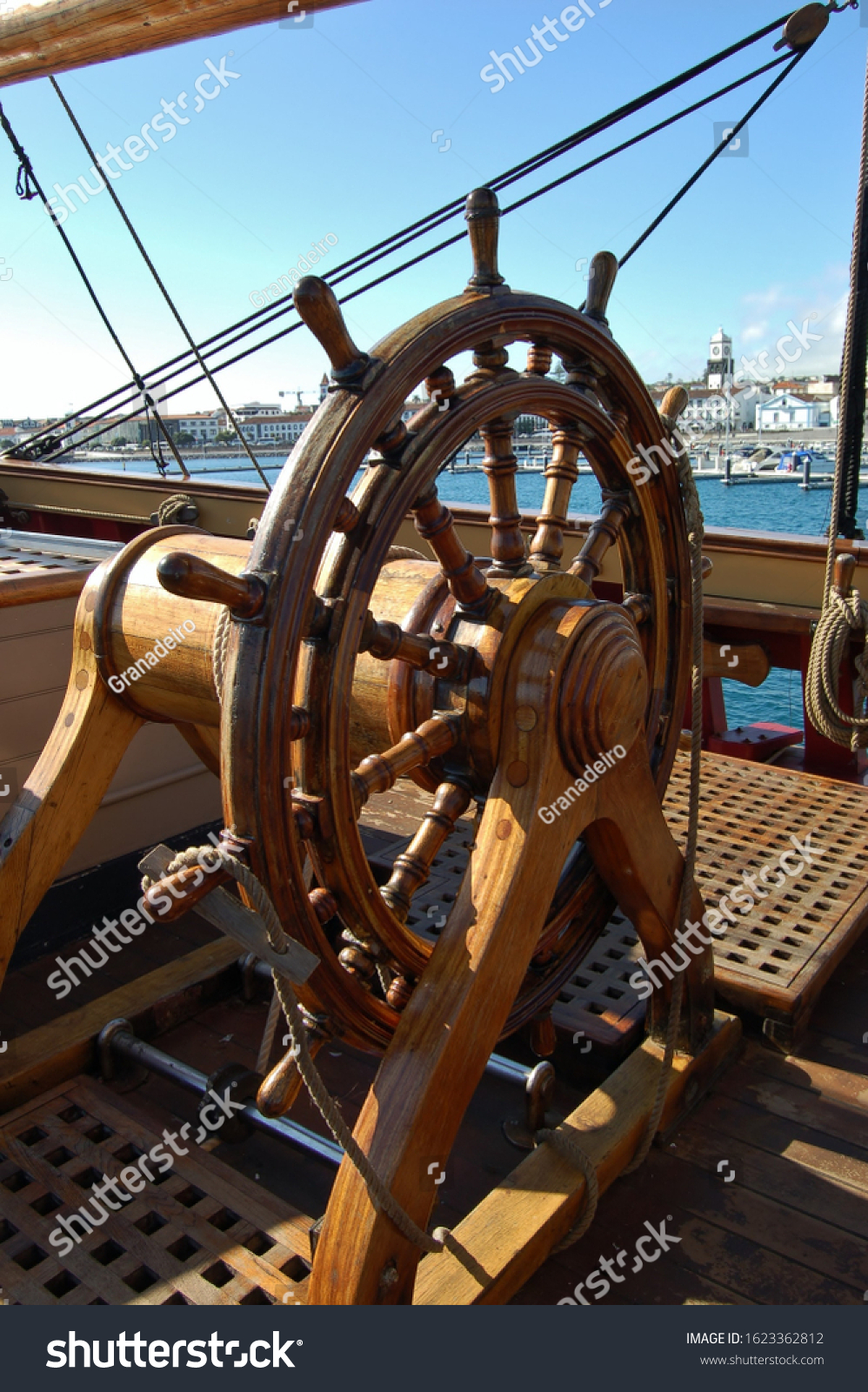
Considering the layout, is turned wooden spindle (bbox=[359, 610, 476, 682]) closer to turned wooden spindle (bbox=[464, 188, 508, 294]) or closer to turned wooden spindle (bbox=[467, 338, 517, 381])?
turned wooden spindle (bbox=[467, 338, 517, 381])

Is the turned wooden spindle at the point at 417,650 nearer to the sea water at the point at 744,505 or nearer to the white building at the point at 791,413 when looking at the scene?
the sea water at the point at 744,505

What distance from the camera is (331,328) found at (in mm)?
1144

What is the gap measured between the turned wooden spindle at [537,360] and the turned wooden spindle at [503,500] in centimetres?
8

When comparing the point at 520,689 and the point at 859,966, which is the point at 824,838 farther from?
the point at 520,689

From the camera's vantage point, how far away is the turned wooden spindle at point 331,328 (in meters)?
1.12

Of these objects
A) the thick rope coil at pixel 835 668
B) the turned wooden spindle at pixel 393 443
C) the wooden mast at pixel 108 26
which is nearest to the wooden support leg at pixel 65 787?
the turned wooden spindle at pixel 393 443

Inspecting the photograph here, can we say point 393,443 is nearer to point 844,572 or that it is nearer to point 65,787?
point 65,787

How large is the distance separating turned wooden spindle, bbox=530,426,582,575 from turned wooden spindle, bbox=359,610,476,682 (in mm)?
359

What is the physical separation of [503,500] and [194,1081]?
1078 millimetres

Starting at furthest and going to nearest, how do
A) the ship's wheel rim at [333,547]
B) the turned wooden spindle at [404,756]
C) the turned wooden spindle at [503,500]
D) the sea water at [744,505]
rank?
1. the sea water at [744,505]
2. the turned wooden spindle at [503,500]
3. the turned wooden spindle at [404,756]
4. the ship's wheel rim at [333,547]

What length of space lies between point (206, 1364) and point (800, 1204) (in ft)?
3.00

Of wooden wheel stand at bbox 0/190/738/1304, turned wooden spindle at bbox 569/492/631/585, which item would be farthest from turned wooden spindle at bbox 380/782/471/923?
turned wooden spindle at bbox 569/492/631/585

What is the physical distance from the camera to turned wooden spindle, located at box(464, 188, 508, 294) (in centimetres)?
136

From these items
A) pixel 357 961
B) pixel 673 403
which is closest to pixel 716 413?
pixel 673 403
